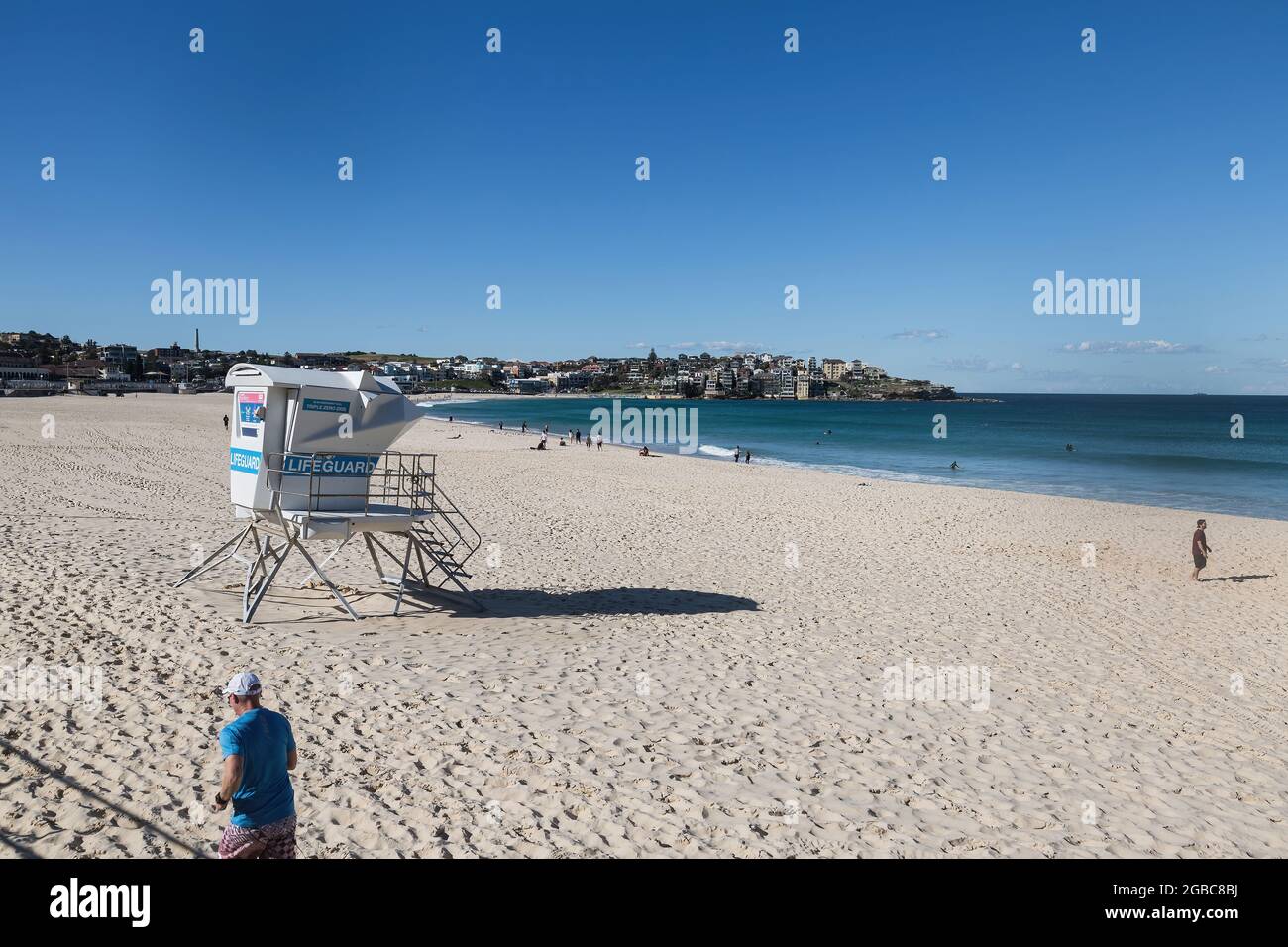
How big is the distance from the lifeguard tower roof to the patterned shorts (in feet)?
23.0

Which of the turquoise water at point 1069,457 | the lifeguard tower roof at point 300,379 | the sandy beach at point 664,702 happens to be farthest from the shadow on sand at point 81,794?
the turquoise water at point 1069,457

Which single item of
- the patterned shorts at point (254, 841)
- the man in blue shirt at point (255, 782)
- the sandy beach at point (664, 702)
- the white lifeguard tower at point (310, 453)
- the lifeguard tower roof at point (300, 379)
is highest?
the lifeguard tower roof at point (300, 379)

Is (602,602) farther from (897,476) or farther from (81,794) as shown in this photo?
(897,476)

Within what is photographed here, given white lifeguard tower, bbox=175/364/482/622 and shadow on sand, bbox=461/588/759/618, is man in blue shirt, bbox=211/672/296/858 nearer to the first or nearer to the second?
white lifeguard tower, bbox=175/364/482/622

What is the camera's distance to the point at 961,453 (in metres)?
60.0

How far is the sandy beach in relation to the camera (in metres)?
5.98

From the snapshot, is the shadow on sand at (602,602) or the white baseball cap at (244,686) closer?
the white baseball cap at (244,686)

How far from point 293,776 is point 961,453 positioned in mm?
59979

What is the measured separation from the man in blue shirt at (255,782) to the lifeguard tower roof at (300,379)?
6735 millimetres

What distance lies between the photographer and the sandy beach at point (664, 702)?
598cm

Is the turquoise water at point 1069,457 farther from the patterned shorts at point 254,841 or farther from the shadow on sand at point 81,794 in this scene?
the patterned shorts at point 254,841

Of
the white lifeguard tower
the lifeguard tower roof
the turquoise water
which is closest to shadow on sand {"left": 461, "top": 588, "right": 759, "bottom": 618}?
the white lifeguard tower
